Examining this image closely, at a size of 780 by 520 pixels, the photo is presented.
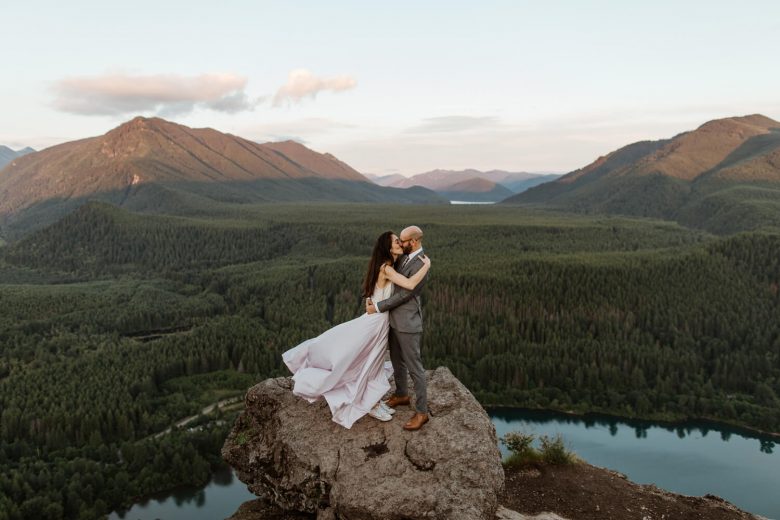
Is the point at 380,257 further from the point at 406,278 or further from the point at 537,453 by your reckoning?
the point at 537,453

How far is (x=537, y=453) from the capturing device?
21000mm

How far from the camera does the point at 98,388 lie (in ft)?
383

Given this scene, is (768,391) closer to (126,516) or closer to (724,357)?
(724,357)

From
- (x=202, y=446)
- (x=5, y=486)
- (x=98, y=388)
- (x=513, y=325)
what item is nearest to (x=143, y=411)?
(x=98, y=388)

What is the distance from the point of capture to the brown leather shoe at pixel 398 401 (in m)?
17.4

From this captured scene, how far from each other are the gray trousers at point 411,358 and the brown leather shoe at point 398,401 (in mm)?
1082

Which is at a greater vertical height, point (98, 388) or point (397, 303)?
point (397, 303)

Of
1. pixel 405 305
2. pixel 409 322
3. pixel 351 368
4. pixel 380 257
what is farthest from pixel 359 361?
pixel 380 257

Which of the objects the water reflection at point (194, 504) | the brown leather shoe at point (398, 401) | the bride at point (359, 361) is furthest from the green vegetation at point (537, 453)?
the water reflection at point (194, 504)

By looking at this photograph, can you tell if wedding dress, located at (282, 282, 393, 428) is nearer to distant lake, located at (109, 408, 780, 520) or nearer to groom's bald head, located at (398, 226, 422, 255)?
groom's bald head, located at (398, 226, 422, 255)

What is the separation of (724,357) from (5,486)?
5906 inches

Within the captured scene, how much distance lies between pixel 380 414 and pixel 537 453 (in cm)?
801

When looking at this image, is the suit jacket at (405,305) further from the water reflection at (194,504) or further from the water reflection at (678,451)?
the water reflection at (194,504)

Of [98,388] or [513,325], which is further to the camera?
[513,325]
